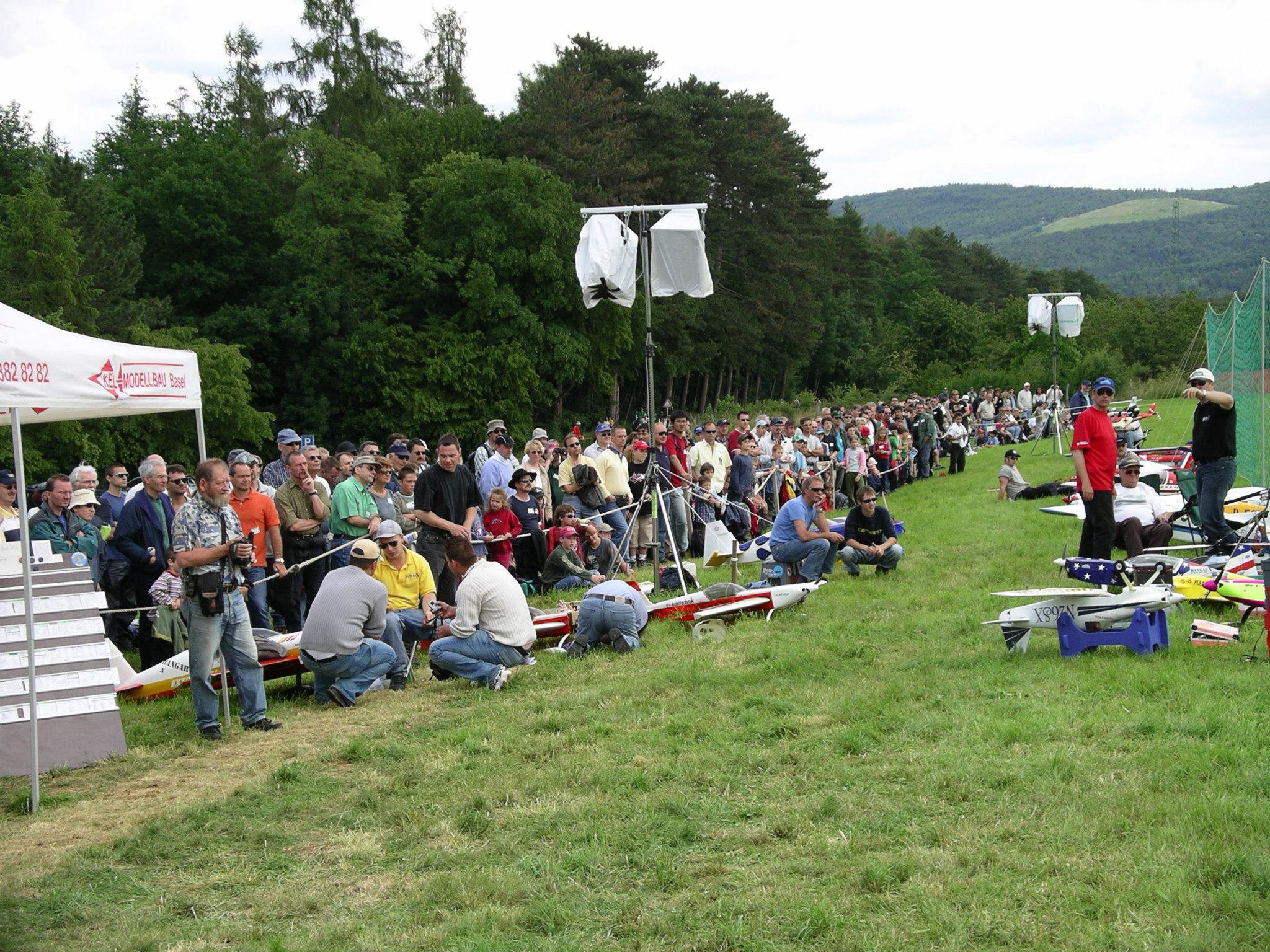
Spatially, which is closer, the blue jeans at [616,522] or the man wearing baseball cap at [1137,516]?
the man wearing baseball cap at [1137,516]

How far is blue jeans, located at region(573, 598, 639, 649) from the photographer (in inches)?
369

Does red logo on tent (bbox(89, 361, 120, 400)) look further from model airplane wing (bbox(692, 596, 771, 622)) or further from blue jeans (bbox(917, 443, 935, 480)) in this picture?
blue jeans (bbox(917, 443, 935, 480))

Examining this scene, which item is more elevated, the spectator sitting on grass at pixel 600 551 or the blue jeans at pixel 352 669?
the spectator sitting on grass at pixel 600 551

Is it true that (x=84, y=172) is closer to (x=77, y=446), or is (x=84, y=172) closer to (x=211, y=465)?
(x=77, y=446)

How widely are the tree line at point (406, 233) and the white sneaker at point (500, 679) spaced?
25.6 m

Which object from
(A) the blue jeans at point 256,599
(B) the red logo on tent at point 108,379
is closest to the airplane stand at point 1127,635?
(A) the blue jeans at point 256,599

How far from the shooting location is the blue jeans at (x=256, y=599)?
30.4 ft

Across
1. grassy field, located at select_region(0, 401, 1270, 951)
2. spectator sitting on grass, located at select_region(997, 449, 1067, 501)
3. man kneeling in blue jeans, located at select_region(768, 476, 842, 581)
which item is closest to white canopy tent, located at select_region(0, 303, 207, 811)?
grassy field, located at select_region(0, 401, 1270, 951)

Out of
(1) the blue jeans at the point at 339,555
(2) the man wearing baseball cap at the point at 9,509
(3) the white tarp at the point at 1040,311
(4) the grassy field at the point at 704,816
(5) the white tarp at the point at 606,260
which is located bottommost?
(4) the grassy field at the point at 704,816

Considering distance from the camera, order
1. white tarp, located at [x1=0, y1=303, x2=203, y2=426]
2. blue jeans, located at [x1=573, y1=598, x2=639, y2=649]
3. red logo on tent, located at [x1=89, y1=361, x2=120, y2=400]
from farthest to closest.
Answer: blue jeans, located at [x1=573, y1=598, x2=639, y2=649] → red logo on tent, located at [x1=89, y1=361, x2=120, y2=400] → white tarp, located at [x1=0, y1=303, x2=203, y2=426]

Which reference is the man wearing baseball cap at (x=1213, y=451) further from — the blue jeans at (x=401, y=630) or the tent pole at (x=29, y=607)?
the tent pole at (x=29, y=607)

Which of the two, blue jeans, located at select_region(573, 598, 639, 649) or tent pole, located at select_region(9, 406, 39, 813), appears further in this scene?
blue jeans, located at select_region(573, 598, 639, 649)

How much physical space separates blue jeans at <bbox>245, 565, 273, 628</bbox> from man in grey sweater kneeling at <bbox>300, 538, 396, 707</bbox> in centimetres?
105

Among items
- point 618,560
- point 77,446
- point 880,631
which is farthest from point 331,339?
point 880,631
